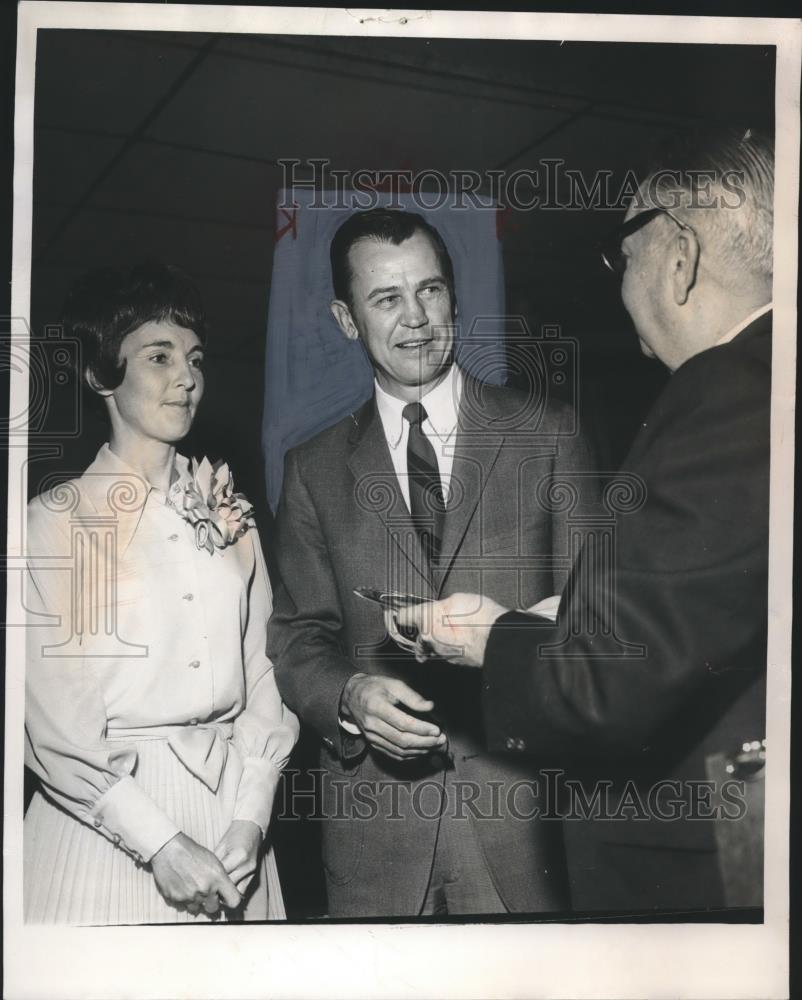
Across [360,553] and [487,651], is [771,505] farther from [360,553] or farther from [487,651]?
[360,553]

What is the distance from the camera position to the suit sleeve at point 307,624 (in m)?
2.76

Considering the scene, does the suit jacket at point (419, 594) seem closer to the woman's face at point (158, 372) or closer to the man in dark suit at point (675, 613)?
the man in dark suit at point (675, 613)

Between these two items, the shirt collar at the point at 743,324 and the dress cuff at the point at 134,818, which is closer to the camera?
the dress cuff at the point at 134,818

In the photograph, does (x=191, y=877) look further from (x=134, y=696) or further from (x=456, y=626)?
(x=456, y=626)

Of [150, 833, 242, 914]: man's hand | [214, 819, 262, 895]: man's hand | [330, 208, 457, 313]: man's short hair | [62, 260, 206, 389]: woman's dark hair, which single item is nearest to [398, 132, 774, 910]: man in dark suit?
[330, 208, 457, 313]: man's short hair

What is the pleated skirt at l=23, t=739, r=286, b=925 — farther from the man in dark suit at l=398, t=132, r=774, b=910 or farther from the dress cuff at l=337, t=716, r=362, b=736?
the man in dark suit at l=398, t=132, r=774, b=910

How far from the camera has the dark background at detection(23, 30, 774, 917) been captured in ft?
9.06

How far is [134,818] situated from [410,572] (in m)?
0.95

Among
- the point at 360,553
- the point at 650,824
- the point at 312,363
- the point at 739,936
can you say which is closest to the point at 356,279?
the point at 312,363

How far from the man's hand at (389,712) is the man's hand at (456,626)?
111mm

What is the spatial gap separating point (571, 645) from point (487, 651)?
22 cm

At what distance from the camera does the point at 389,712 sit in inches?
107

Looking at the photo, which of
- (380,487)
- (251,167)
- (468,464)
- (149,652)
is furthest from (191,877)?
(251,167)
